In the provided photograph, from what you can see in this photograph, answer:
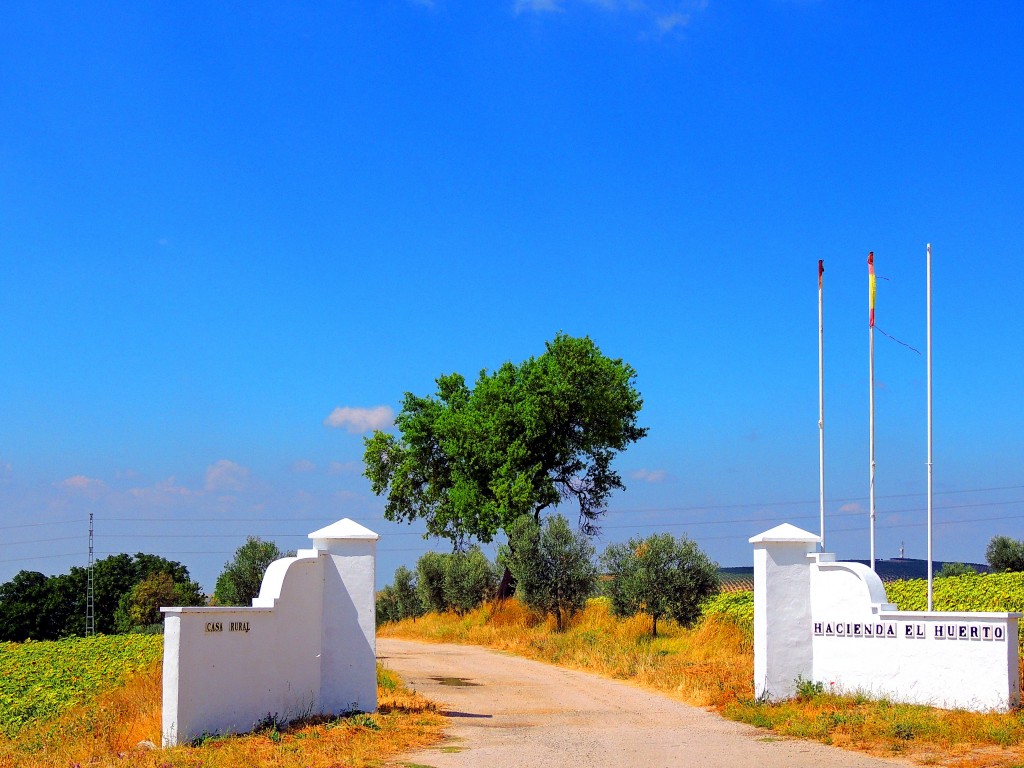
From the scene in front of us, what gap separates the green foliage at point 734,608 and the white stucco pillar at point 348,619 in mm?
11506

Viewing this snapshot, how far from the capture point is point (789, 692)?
16984mm

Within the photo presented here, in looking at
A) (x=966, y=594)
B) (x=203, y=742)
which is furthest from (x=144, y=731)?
(x=966, y=594)

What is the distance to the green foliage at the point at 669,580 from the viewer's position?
27078 millimetres

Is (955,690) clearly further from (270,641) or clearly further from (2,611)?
(2,611)

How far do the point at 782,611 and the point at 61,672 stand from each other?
569 inches

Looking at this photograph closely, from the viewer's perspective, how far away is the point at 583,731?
15094 mm

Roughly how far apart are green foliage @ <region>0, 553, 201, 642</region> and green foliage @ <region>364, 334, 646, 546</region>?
1995cm

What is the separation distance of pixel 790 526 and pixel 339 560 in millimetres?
7484

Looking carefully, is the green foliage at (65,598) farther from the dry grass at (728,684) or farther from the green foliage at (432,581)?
the dry grass at (728,684)

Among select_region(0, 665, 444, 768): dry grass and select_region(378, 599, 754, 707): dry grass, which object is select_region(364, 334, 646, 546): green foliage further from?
select_region(0, 665, 444, 768): dry grass

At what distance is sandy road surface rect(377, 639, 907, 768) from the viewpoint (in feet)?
42.3

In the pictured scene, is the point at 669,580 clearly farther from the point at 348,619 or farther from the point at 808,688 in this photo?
the point at 348,619

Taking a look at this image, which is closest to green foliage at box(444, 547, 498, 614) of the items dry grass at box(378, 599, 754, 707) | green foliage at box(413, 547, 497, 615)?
green foliage at box(413, 547, 497, 615)

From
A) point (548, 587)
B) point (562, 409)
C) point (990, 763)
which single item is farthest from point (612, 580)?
point (990, 763)
